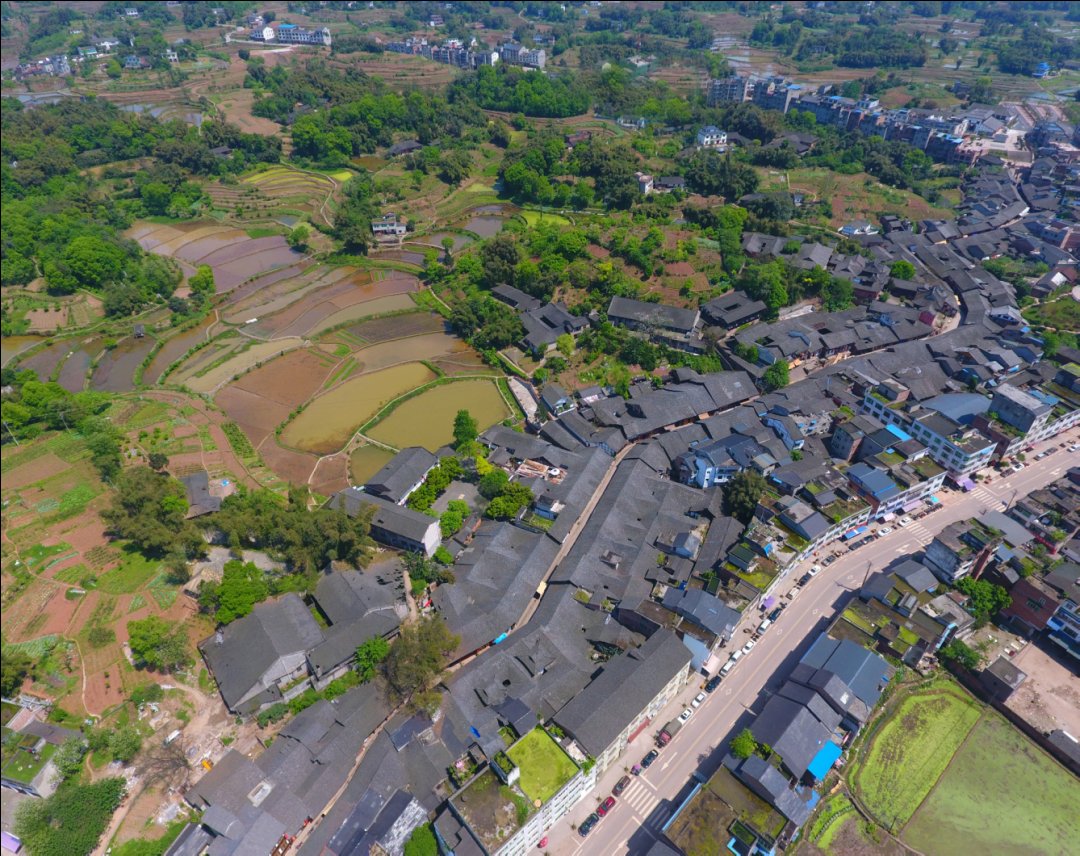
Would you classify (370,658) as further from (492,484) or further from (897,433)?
(897,433)

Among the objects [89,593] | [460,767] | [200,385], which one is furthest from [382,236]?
[460,767]

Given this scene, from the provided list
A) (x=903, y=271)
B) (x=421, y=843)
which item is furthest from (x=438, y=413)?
(x=903, y=271)

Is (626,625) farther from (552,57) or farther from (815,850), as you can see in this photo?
(552,57)

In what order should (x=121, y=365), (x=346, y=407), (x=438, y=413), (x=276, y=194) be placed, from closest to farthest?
(x=438, y=413) → (x=346, y=407) → (x=121, y=365) → (x=276, y=194)

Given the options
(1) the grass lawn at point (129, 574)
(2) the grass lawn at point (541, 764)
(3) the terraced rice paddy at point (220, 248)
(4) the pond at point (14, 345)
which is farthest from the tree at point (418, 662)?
(3) the terraced rice paddy at point (220, 248)

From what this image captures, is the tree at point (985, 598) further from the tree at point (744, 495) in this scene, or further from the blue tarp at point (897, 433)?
the tree at point (744, 495)
